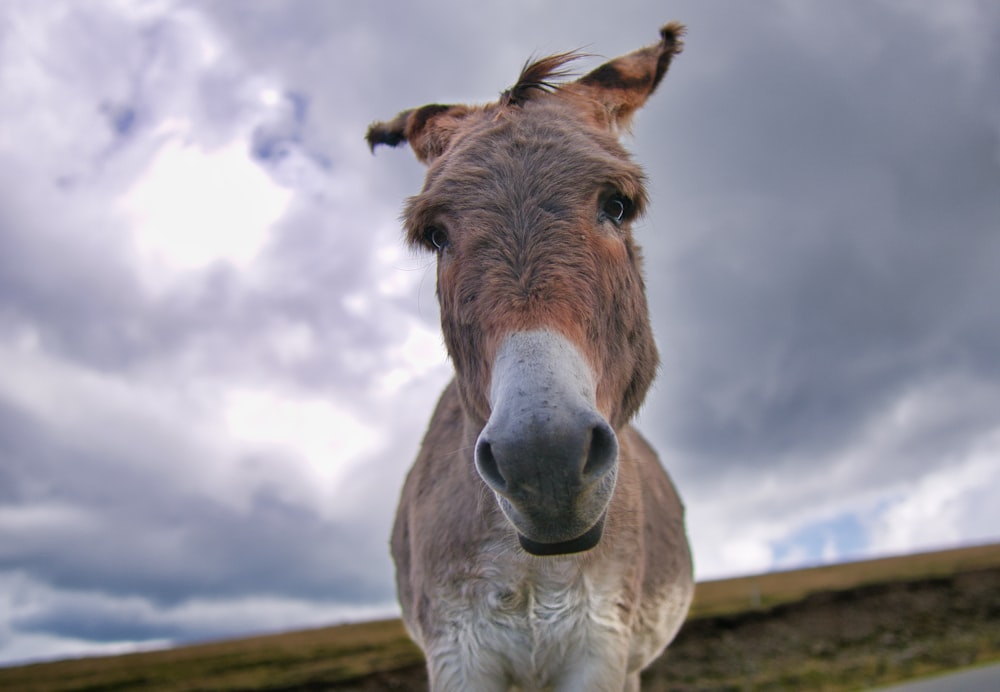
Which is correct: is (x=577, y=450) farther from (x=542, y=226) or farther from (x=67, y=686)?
(x=67, y=686)

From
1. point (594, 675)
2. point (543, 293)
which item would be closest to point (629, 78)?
point (543, 293)

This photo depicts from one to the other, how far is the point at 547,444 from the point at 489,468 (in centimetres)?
31

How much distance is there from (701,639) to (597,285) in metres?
23.7

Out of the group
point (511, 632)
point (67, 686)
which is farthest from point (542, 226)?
point (67, 686)

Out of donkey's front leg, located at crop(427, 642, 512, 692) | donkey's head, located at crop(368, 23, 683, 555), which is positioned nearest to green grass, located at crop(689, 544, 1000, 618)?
donkey's front leg, located at crop(427, 642, 512, 692)

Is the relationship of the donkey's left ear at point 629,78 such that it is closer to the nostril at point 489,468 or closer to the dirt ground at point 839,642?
the nostril at point 489,468

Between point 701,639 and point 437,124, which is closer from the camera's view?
point 437,124

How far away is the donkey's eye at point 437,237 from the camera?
11.1 ft

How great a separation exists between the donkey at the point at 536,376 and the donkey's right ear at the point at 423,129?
1cm

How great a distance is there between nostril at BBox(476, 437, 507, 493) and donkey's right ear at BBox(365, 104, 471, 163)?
93.0 inches

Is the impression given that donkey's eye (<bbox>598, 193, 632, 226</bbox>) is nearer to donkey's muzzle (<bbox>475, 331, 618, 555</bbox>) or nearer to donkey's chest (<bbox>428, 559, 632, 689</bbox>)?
donkey's muzzle (<bbox>475, 331, 618, 555</bbox>)

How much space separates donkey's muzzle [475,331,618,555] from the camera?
2.21 metres

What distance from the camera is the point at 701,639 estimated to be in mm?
23234

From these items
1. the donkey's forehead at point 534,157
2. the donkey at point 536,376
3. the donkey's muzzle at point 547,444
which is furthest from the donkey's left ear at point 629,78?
the donkey's muzzle at point 547,444
